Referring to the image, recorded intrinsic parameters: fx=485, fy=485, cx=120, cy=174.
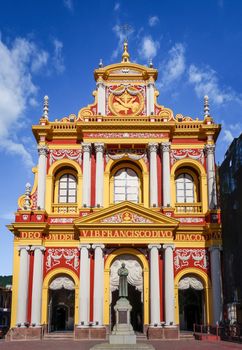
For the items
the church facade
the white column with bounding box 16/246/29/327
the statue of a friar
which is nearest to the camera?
the statue of a friar

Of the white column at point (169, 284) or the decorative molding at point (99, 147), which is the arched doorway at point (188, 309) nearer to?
the white column at point (169, 284)

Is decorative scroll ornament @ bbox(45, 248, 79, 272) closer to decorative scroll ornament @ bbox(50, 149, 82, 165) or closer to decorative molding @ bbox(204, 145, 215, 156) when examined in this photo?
decorative scroll ornament @ bbox(50, 149, 82, 165)

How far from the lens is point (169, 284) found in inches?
1065

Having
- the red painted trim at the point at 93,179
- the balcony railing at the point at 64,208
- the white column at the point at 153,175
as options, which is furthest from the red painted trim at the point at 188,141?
the balcony railing at the point at 64,208

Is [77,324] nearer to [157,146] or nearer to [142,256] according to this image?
[142,256]

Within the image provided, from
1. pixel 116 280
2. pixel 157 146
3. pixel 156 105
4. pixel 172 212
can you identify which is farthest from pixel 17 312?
pixel 156 105

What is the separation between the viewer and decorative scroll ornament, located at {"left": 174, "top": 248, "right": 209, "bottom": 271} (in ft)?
93.0

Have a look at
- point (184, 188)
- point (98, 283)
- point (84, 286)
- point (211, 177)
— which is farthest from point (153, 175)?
point (84, 286)

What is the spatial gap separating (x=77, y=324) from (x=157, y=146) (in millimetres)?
11517

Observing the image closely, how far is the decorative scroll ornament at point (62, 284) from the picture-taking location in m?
28.3

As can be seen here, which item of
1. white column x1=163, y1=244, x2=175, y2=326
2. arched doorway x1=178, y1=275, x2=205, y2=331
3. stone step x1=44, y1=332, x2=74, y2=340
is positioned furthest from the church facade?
arched doorway x1=178, y1=275, x2=205, y2=331

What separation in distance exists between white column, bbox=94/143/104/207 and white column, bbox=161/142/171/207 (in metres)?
3.76

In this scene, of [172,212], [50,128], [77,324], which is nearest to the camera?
[77,324]

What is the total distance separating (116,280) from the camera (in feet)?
92.2
